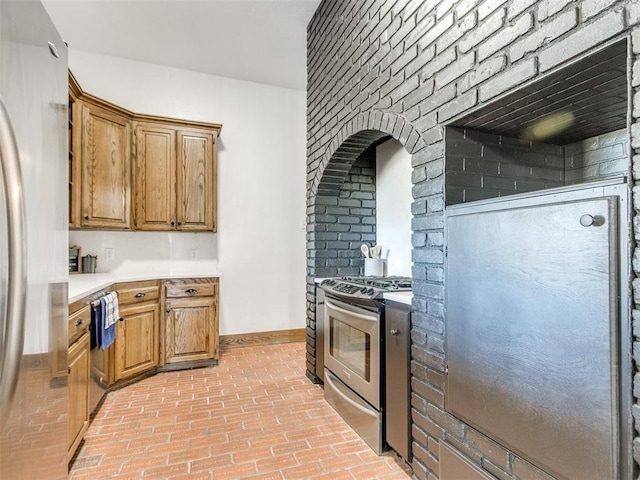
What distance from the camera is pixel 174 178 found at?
3.63 metres

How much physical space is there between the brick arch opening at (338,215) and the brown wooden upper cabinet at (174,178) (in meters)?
1.21

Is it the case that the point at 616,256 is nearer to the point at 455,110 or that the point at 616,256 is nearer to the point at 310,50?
the point at 455,110

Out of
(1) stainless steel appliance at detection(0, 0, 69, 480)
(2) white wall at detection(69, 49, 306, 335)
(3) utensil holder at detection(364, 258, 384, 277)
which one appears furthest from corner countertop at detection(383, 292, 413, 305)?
(2) white wall at detection(69, 49, 306, 335)

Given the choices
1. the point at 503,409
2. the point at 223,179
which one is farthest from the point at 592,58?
the point at 223,179

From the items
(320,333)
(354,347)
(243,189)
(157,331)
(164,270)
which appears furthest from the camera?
(243,189)

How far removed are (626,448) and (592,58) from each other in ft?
3.60

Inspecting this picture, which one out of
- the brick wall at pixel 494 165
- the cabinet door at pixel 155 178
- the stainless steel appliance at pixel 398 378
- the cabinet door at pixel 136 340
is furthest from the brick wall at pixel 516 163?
the cabinet door at pixel 155 178

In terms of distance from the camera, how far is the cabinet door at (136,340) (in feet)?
9.76

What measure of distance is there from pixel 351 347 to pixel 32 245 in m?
1.84

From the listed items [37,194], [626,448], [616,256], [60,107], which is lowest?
[626,448]

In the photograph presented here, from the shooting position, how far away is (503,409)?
1366mm

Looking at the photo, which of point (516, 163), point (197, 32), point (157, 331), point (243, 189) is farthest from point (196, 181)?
point (516, 163)

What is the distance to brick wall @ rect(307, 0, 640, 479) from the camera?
1128 millimetres

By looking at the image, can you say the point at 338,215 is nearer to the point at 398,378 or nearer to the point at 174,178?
the point at 398,378
